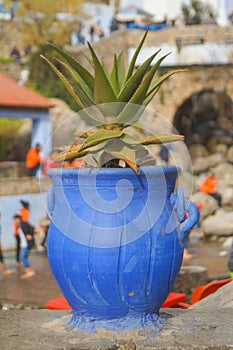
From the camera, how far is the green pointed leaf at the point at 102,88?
4809 mm

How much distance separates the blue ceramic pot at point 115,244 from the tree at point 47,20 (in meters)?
24.8

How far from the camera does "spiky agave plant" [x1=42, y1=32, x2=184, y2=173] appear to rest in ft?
15.9

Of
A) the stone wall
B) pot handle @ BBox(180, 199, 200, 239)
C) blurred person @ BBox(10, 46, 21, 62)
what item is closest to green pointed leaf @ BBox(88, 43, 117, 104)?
pot handle @ BBox(180, 199, 200, 239)

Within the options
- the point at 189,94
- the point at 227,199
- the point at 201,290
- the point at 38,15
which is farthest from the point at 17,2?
the point at 201,290

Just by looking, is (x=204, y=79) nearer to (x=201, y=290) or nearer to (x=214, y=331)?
(x=201, y=290)

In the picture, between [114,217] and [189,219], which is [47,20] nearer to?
[189,219]

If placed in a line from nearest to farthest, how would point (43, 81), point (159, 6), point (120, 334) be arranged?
point (120, 334) < point (43, 81) < point (159, 6)

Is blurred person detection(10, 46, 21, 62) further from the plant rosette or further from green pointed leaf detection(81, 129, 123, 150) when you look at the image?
green pointed leaf detection(81, 129, 123, 150)

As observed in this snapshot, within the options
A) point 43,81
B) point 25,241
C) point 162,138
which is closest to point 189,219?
point 162,138

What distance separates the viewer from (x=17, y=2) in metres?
30.9

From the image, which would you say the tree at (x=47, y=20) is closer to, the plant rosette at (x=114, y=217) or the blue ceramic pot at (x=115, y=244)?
the plant rosette at (x=114, y=217)

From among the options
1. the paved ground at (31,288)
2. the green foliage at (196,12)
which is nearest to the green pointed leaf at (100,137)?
the paved ground at (31,288)

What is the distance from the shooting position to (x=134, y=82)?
16.1 feet

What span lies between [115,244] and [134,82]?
119 cm
